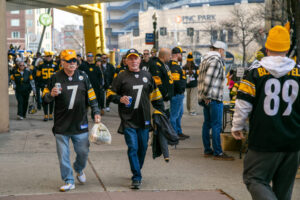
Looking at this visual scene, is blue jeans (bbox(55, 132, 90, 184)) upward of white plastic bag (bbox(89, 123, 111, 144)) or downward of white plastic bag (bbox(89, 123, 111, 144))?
downward

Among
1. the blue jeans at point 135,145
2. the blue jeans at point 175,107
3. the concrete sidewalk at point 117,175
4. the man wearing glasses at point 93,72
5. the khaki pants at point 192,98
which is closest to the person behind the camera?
the concrete sidewalk at point 117,175

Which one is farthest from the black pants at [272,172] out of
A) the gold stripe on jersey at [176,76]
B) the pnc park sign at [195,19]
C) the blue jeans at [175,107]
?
the pnc park sign at [195,19]

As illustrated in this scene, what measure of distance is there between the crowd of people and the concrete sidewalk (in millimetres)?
288

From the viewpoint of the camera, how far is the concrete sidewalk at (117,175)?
19.8 ft

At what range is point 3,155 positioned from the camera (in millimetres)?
8586

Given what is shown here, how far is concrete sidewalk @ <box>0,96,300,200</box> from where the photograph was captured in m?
6.04

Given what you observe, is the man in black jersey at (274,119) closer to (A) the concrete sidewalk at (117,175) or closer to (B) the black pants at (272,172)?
(B) the black pants at (272,172)

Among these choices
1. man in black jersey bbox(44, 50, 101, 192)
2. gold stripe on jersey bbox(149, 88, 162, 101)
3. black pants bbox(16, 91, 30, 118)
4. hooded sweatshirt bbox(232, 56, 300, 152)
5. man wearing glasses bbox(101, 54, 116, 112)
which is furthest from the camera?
man wearing glasses bbox(101, 54, 116, 112)

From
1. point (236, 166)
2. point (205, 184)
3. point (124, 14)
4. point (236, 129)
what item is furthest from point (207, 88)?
point (124, 14)

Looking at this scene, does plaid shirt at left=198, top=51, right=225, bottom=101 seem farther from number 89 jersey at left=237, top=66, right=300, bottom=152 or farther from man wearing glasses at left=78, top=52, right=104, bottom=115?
man wearing glasses at left=78, top=52, right=104, bottom=115

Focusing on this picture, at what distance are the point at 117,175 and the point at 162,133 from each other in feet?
3.69

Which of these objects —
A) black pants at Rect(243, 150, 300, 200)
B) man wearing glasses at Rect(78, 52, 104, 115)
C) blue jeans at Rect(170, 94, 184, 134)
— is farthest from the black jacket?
man wearing glasses at Rect(78, 52, 104, 115)

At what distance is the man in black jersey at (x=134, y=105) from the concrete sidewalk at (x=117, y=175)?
18.6 inches

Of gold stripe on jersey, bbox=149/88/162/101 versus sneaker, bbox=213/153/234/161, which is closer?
gold stripe on jersey, bbox=149/88/162/101
